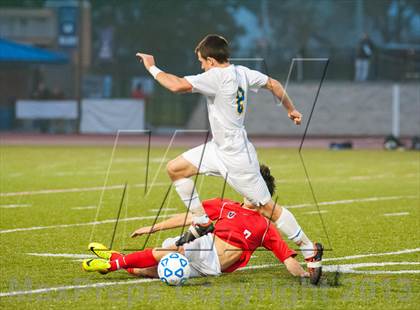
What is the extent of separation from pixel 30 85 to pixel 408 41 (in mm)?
14267

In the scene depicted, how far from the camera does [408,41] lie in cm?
4166

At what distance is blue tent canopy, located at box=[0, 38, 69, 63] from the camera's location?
118ft

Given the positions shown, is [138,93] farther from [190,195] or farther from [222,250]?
[222,250]

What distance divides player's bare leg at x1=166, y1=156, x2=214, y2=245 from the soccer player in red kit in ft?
0.20

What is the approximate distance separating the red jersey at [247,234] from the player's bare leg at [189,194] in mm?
133

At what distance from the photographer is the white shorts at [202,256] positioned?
826cm

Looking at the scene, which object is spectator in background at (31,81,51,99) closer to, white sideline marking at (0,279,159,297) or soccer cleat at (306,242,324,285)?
white sideline marking at (0,279,159,297)

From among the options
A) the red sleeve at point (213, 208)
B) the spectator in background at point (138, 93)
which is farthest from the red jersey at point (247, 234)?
the spectator in background at point (138, 93)

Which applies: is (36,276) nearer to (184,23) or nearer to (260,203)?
(260,203)

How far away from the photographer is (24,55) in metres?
36.1

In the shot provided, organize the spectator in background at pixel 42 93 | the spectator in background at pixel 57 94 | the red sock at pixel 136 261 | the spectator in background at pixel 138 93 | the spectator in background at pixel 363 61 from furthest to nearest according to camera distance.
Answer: the spectator in background at pixel 138 93 < the spectator in background at pixel 57 94 < the spectator in background at pixel 42 93 < the spectator in background at pixel 363 61 < the red sock at pixel 136 261

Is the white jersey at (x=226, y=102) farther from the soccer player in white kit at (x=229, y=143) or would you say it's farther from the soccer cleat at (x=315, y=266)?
the soccer cleat at (x=315, y=266)

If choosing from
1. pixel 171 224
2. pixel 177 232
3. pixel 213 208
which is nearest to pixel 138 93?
pixel 177 232

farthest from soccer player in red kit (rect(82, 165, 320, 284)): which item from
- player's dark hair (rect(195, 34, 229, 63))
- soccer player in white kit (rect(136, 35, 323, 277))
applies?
player's dark hair (rect(195, 34, 229, 63))
